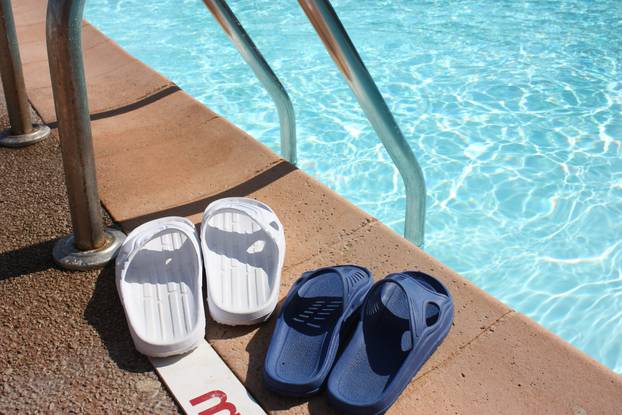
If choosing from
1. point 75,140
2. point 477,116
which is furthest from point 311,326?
point 477,116

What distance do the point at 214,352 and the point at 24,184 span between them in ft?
4.67

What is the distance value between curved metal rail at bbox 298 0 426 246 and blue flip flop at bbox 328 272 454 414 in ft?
1.53

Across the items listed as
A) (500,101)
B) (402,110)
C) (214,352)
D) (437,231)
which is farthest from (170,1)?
(214,352)

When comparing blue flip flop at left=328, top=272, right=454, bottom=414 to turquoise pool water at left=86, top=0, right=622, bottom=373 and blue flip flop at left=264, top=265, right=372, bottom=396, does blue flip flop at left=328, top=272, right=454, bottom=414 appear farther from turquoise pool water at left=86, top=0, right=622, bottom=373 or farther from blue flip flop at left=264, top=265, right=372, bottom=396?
turquoise pool water at left=86, top=0, right=622, bottom=373

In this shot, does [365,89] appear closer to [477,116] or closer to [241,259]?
[241,259]

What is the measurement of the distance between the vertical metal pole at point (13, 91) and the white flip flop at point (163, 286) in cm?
116

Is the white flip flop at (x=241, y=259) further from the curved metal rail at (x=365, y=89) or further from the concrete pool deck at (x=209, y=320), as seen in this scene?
the curved metal rail at (x=365, y=89)

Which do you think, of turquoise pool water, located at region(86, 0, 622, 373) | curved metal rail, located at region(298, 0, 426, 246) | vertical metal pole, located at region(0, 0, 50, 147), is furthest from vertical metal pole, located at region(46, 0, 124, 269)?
turquoise pool water, located at region(86, 0, 622, 373)

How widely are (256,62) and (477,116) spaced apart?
2648mm

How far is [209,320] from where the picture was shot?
2.12 metres

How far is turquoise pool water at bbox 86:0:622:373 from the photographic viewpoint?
374cm

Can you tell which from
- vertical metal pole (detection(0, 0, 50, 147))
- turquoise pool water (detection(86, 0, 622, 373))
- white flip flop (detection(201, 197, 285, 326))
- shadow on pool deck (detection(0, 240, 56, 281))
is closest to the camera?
white flip flop (detection(201, 197, 285, 326))

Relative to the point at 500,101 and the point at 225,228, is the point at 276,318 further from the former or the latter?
the point at 500,101

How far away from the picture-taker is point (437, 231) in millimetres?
4004
